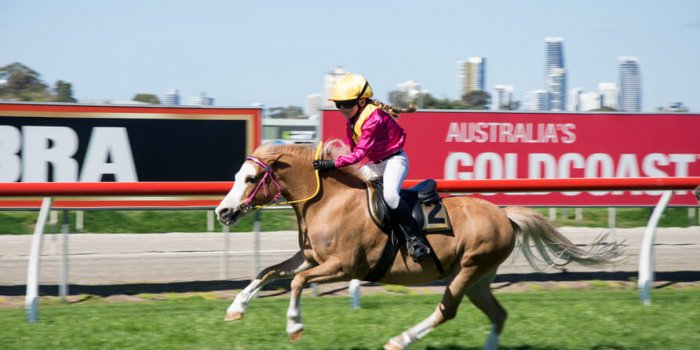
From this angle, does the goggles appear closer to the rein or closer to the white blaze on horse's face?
the rein

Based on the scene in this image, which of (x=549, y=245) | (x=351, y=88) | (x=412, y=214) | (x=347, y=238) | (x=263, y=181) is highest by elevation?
(x=351, y=88)

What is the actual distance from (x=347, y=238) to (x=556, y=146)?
26.0ft

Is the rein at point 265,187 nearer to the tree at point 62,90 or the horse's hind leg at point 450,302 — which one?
the horse's hind leg at point 450,302

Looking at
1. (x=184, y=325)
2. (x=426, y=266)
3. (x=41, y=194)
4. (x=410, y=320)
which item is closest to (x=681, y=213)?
(x=410, y=320)

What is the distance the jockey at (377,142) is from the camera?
5.88m

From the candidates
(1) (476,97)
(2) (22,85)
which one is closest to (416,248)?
(1) (476,97)

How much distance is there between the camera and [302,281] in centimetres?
566

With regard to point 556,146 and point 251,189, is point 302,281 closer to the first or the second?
point 251,189

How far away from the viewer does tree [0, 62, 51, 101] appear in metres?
17.1

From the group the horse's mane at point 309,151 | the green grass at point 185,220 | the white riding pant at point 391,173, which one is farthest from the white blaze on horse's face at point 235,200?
the green grass at point 185,220

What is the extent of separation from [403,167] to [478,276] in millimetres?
1027

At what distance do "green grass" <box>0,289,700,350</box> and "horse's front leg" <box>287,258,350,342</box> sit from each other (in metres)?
0.60

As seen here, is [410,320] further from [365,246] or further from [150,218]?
[150,218]

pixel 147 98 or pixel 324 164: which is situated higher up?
pixel 147 98
